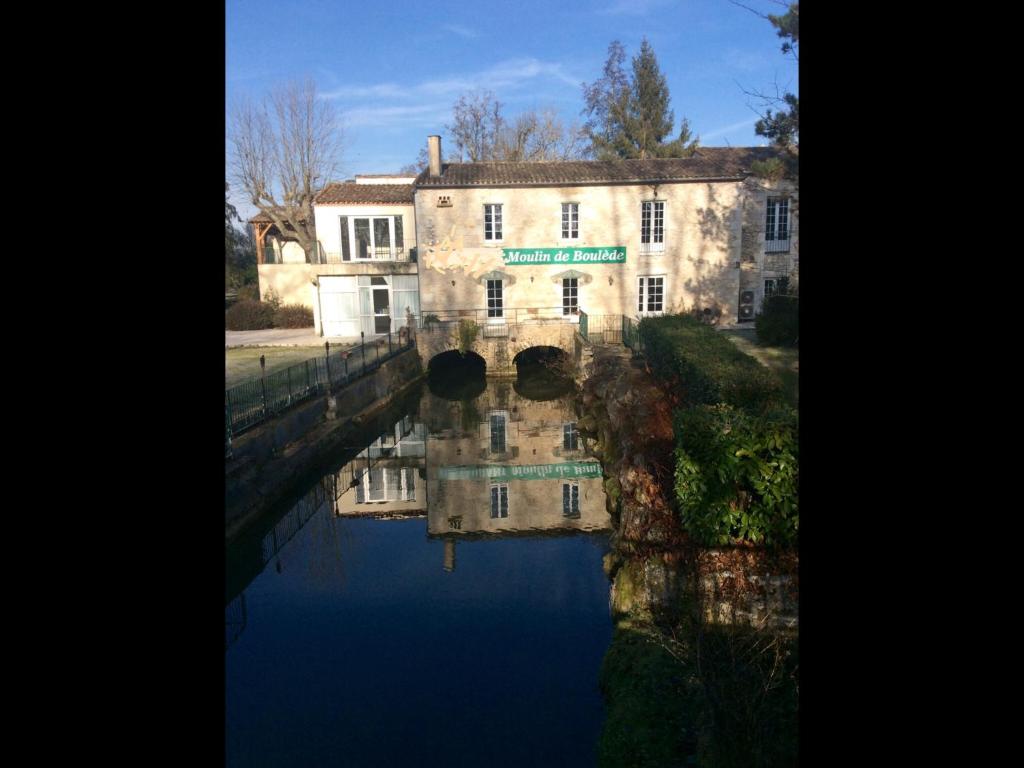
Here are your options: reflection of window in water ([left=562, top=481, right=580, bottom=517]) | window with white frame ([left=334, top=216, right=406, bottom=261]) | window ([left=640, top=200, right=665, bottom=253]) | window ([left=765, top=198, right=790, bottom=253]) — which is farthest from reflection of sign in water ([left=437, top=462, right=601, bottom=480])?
window ([left=765, top=198, right=790, bottom=253])

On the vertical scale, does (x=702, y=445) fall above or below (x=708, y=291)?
below

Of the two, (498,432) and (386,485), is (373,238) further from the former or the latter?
(386,485)

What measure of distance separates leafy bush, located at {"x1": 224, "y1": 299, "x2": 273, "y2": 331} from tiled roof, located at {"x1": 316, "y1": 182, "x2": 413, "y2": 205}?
234 inches

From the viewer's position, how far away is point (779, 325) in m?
16.8

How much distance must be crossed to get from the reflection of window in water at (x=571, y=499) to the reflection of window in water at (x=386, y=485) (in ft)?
9.87

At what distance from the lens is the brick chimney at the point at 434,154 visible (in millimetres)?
25391

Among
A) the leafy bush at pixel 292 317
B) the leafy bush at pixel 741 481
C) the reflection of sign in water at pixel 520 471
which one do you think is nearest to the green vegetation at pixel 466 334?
the reflection of sign in water at pixel 520 471

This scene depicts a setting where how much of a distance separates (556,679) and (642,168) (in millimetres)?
22428

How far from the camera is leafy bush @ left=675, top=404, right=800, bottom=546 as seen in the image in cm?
671

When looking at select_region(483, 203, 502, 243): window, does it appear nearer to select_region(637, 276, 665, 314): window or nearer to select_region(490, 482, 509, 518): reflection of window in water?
select_region(637, 276, 665, 314): window

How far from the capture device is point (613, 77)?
4128 centimetres
